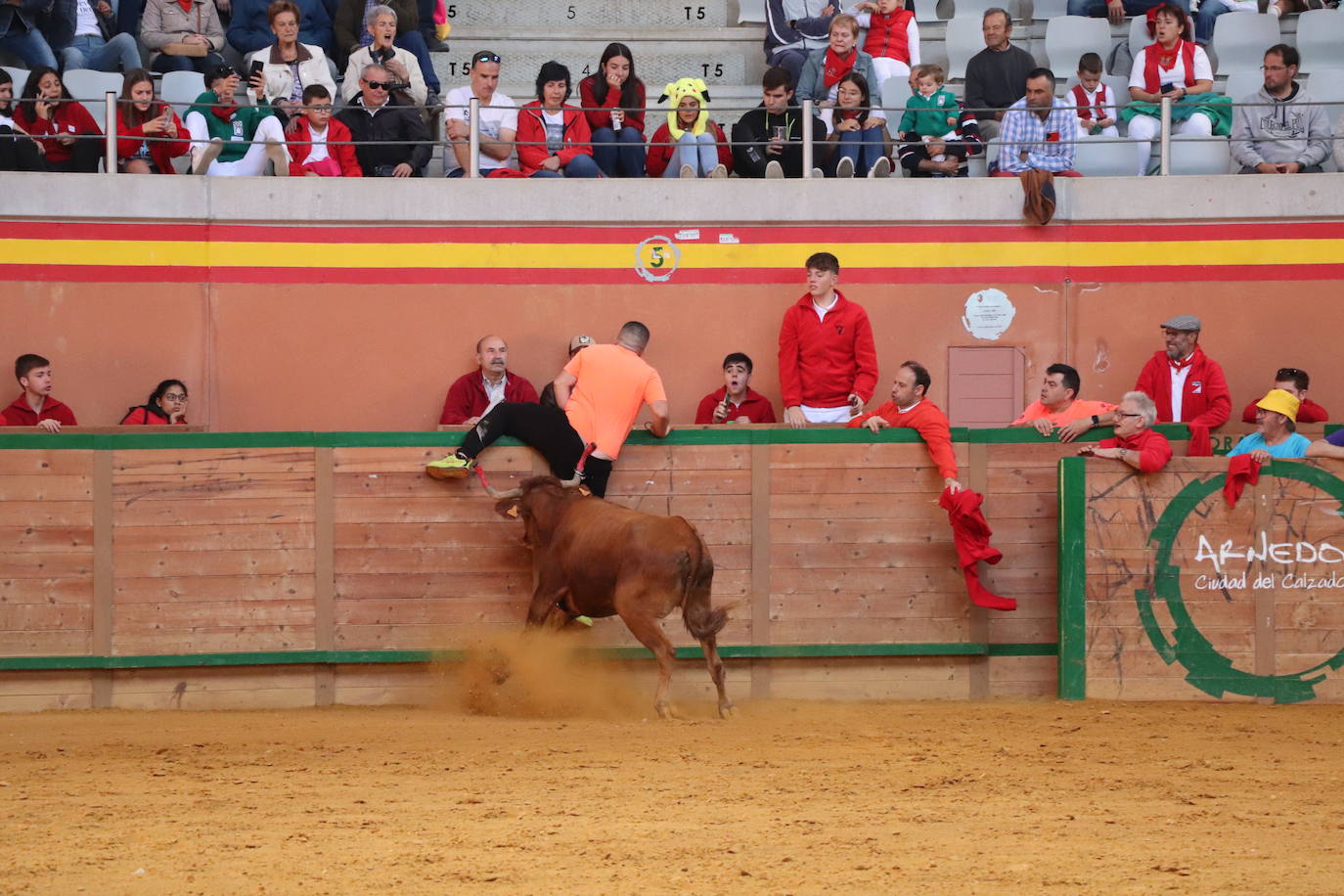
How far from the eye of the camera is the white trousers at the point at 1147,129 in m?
14.0

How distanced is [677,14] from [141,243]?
A: 6693mm

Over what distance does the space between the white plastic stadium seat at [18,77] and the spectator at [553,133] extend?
4227mm

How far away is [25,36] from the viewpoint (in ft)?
47.3

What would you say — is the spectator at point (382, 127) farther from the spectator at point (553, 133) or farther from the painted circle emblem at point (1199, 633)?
the painted circle emblem at point (1199, 633)

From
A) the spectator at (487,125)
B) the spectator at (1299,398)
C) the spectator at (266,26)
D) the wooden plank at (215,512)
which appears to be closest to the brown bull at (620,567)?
the wooden plank at (215,512)

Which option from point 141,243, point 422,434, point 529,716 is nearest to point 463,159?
point 141,243

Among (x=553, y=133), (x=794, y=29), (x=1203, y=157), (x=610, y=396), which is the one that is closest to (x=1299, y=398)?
(x=1203, y=157)

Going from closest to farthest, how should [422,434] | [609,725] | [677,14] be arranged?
[609,725], [422,434], [677,14]

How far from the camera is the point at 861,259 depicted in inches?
527

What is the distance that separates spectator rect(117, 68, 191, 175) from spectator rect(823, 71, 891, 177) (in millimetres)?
5149

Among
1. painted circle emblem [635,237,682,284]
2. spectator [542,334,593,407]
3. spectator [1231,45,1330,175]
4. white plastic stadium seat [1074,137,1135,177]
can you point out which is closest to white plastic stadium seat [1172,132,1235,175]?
spectator [1231,45,1330,175]

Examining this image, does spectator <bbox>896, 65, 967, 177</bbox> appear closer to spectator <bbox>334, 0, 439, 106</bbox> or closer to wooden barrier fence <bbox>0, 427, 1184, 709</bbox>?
wooden barrier fence <bbox>0, 427, 1184, 709</bbox>

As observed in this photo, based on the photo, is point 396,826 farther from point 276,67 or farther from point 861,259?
point 276,67

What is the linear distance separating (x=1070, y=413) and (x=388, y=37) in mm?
6743
